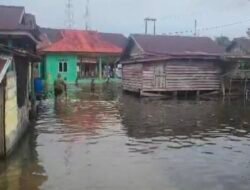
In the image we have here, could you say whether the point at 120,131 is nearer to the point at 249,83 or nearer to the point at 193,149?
the point at 193,149

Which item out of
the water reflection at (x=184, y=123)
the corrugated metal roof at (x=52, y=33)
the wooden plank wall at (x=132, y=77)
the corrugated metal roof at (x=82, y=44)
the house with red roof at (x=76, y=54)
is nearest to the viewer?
the water reflection at (x=184, y=123)

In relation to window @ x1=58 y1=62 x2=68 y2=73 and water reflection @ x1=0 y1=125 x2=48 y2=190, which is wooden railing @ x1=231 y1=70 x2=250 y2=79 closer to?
window @ x1=58 y1=62 x2=68 y2=73

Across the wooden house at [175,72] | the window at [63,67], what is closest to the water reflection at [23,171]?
the wooden house at [175,72]

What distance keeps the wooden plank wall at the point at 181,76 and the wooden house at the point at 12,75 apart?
12484 mm

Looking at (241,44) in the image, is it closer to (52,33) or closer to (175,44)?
(175,44)

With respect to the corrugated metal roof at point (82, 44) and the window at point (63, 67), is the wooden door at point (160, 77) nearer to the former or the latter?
the corrugated metal roof at point (82, 44)

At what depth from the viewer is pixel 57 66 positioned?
158ft

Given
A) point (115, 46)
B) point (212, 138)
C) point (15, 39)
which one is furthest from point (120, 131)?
point (115, 46)

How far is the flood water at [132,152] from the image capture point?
32.0ft

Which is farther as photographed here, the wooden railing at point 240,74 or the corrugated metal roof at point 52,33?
the corrugated metal roof at point 52,33

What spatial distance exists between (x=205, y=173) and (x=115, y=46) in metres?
42.2

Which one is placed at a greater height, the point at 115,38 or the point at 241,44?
the point at 115,38

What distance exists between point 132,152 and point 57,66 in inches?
1435

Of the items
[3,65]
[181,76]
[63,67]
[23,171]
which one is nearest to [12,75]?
[3,65]
